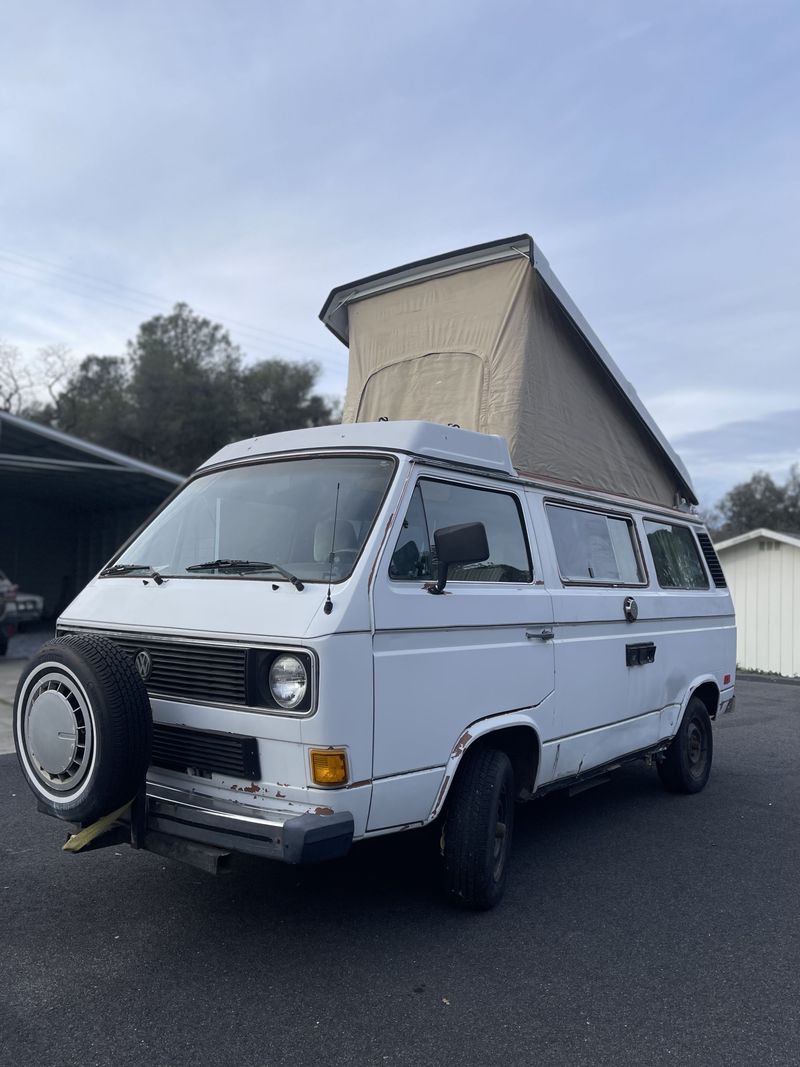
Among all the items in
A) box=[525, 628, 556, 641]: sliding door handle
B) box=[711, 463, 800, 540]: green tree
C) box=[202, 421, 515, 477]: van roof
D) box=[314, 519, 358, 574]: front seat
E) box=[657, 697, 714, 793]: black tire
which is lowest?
box=[657, 697, 714, 793]: black tire

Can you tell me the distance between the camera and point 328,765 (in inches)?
141

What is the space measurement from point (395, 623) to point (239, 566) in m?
0.80

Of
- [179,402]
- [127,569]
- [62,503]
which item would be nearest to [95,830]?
[127,569]

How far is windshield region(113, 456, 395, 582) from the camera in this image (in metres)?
4.13

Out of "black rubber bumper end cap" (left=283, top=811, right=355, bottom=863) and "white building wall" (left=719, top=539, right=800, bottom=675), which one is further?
"white building wall" (left=719, top=539, right=800, bottom=675)

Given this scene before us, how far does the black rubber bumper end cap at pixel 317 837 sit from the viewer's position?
11.2ft

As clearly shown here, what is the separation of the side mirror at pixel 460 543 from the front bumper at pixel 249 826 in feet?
3.84

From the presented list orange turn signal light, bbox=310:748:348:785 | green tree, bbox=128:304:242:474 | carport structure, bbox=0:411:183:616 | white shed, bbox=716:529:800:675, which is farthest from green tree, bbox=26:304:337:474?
orange turn signal light, bbox=310:748:348:785

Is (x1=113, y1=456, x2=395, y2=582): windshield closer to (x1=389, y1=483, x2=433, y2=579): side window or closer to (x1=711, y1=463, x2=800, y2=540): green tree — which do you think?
(x1=389, y1=483, x2=433, y2=579): side window

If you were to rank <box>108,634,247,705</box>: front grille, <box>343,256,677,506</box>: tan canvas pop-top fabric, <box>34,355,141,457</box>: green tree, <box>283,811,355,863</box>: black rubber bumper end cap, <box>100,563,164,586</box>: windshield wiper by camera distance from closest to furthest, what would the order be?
<box>283,811,355,863</box>: black rubber bumper end cap, <box>108,634,247,705</box>: front grille, <box>100,563,164,586</box>: windshield wiper, <box>343,256,677,506</box>: tan canvas pop-top fabric, <box>34,355,141,457</box>: green tree

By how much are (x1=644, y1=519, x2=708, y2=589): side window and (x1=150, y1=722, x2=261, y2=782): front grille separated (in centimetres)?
382

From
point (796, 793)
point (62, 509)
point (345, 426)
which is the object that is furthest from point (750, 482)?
point (345, 426)

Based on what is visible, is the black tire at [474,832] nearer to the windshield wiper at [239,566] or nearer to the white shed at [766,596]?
the windshield wiper at [239,566]

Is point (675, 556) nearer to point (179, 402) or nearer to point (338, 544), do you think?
point (338, 544)
